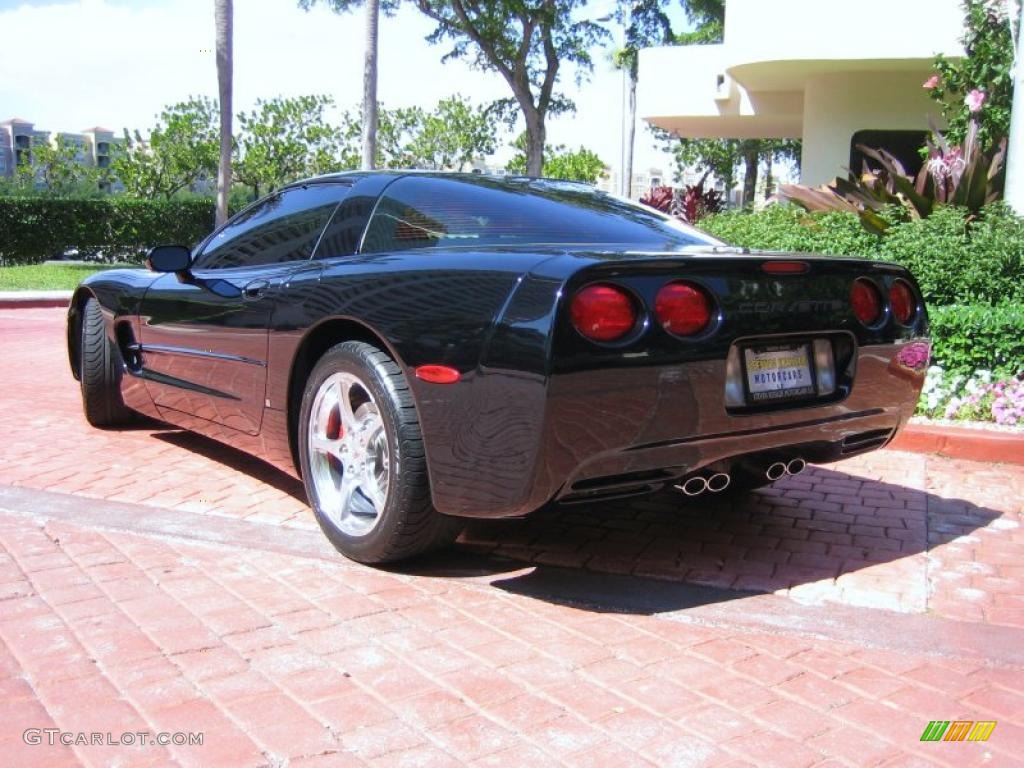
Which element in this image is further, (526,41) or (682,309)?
(526,41)

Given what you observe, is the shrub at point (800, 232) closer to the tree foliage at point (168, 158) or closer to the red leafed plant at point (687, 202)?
the red leafed plant at point (687, 202)

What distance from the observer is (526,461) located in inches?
116

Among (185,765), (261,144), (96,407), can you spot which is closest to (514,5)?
(261,144)

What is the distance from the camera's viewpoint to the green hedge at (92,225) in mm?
21719

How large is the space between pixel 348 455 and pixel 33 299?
13006mm

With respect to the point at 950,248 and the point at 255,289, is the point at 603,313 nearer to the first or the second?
the point at 255,289

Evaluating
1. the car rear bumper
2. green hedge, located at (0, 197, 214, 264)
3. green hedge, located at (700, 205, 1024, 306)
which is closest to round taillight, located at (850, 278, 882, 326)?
the car rear bumper

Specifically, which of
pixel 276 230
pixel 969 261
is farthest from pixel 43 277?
pixel 969 261

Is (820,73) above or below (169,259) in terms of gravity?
above

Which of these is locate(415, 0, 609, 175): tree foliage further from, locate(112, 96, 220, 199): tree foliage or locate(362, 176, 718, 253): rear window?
locate(362, 176, 718, 253): rear window

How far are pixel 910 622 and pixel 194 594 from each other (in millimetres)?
2319

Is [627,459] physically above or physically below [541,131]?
below

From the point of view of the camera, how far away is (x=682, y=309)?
10.1ft

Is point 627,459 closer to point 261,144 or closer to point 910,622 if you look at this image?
point 910,622
